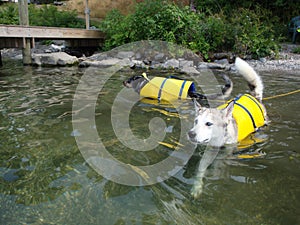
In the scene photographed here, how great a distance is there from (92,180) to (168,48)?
33.5ft

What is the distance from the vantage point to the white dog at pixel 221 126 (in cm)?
340

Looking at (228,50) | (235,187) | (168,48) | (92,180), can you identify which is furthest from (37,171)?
(228,50)

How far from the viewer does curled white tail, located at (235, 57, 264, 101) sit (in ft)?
15.9

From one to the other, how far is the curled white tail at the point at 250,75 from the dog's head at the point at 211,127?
4.97ft

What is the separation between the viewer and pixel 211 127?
11.5ft

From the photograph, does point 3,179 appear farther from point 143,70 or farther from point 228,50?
point 228,50

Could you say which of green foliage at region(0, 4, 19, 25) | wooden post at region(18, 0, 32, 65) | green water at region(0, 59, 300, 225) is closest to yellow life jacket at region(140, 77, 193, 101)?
green water at region(0, 59, 300, 225)

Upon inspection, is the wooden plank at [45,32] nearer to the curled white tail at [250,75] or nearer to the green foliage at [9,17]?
the green foliage at [9,17]

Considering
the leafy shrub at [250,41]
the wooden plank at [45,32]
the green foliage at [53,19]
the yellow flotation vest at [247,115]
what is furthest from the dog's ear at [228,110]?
the green foliage at [53,19]

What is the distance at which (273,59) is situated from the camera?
13195 mm

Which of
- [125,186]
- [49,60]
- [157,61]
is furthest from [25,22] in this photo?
[125,186]

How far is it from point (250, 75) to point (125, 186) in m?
3.26

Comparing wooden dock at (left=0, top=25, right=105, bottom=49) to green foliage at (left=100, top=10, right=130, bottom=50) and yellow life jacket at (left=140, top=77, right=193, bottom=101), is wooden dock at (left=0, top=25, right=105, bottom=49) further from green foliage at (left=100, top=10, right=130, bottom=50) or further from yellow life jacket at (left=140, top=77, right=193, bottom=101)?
yellow life jacket at (left=140, top=77, right=193, bottom=101)

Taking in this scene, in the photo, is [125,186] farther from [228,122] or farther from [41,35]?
[41,35]
